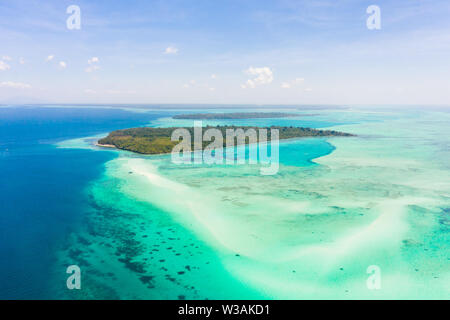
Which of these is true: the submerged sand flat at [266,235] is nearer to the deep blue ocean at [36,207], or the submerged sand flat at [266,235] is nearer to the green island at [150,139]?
the deep blue ocean at [36,207]

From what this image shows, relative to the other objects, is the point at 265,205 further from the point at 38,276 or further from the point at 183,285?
the point at 38,276

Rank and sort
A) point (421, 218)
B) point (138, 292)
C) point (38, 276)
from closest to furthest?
point (138, 292) < point (38, 276) < point (421, 218)

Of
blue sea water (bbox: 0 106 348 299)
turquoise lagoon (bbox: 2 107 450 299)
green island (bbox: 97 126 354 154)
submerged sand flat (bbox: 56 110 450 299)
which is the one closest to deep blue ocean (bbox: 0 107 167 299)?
blue sea water (bbox: 0 106 348 299)

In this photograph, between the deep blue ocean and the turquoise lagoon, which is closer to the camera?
the turquoise lagoon

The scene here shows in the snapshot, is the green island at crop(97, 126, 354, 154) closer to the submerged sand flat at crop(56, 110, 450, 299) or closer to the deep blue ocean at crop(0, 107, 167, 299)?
the deep blue ocean at crop(0, 107, 167, 299)

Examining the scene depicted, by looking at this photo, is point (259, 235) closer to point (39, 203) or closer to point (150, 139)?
point (39, 203)

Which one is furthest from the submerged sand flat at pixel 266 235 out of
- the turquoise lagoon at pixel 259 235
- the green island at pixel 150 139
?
the green island at pixel 150 139
